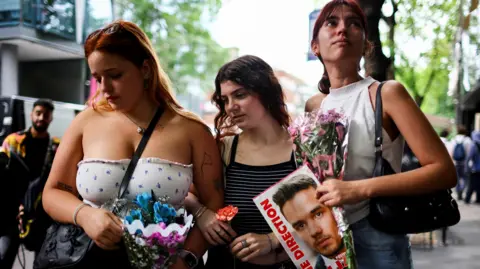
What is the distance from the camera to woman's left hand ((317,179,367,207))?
1.59 meters

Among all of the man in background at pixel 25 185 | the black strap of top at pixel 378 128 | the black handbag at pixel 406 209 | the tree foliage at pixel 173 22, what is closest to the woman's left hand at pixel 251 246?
the black handbag at pixel 406 209

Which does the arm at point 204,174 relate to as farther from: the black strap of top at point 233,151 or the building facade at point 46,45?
the building facade at point 46,45

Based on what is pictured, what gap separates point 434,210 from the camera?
1622mm

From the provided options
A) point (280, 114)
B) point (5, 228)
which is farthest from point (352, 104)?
point (5, 228)

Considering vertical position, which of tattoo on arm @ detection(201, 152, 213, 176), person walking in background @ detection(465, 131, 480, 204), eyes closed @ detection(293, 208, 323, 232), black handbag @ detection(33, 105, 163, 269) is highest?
tattoo on arm @ detection(201, 152, 213, 176)

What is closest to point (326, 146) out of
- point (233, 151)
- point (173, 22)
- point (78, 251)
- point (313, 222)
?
point (313, 222)

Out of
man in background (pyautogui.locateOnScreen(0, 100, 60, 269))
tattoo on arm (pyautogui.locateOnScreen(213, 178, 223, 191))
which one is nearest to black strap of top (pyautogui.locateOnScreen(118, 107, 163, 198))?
tattoo on arm (pyautogui.locateOnScreen(213, 178, 223, 191))

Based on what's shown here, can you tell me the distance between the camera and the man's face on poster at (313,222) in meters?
1.68

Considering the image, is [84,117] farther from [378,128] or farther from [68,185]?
[378,128]

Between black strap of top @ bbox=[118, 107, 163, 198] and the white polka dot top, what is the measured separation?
0.01 meters

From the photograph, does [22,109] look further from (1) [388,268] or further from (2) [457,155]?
(2) [457,155]

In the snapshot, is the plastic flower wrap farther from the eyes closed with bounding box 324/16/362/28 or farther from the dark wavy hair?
the eyes closed with bounding box 324/16/362/28

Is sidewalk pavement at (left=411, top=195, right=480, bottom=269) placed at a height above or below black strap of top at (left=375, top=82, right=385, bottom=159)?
below

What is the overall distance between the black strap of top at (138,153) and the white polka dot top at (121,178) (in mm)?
14
